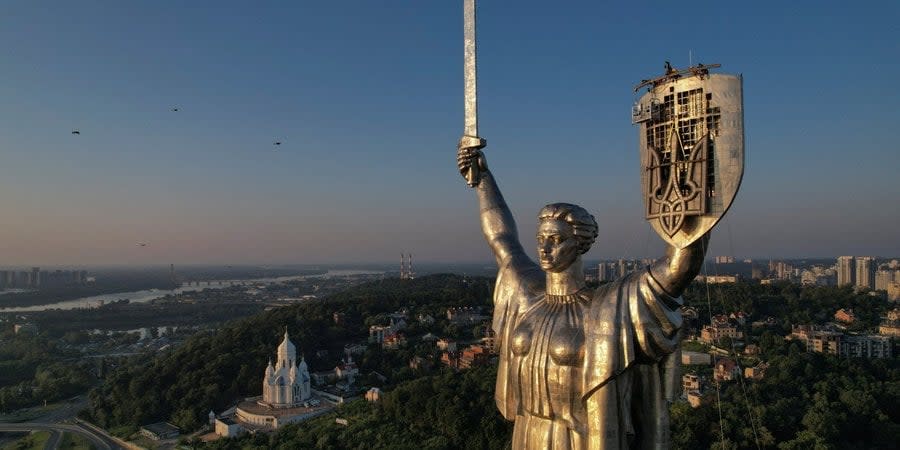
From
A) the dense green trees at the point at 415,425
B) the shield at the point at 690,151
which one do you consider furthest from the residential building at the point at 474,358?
the shield at the point at 690,151

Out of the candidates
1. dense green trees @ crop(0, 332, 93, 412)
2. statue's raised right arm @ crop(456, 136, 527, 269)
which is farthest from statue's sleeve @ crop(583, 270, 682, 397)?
dense green trees @ crop(0, 332, 93, 412)

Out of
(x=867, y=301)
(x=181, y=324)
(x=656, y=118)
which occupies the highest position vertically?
(x=656, y=118)

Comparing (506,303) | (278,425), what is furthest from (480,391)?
(506,303)

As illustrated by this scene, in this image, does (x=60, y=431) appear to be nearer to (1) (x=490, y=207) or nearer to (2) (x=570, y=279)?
(1) (x=490, y=207)

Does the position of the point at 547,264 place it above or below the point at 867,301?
→ above

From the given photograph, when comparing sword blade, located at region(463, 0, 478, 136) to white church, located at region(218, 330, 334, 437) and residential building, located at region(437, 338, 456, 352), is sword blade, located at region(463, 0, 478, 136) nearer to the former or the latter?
white church, located at region(218, 330, 334, 437)

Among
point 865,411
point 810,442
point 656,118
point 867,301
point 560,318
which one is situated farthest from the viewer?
point 867,301

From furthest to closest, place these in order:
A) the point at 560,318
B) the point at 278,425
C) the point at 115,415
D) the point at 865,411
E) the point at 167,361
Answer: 1. the point at 167,361
2. the point at 115,415
3. the point at 278,425
4. the point at 865,411
5. the point at 560,318

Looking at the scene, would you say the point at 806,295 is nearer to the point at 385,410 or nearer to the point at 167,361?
the point at 385,410
